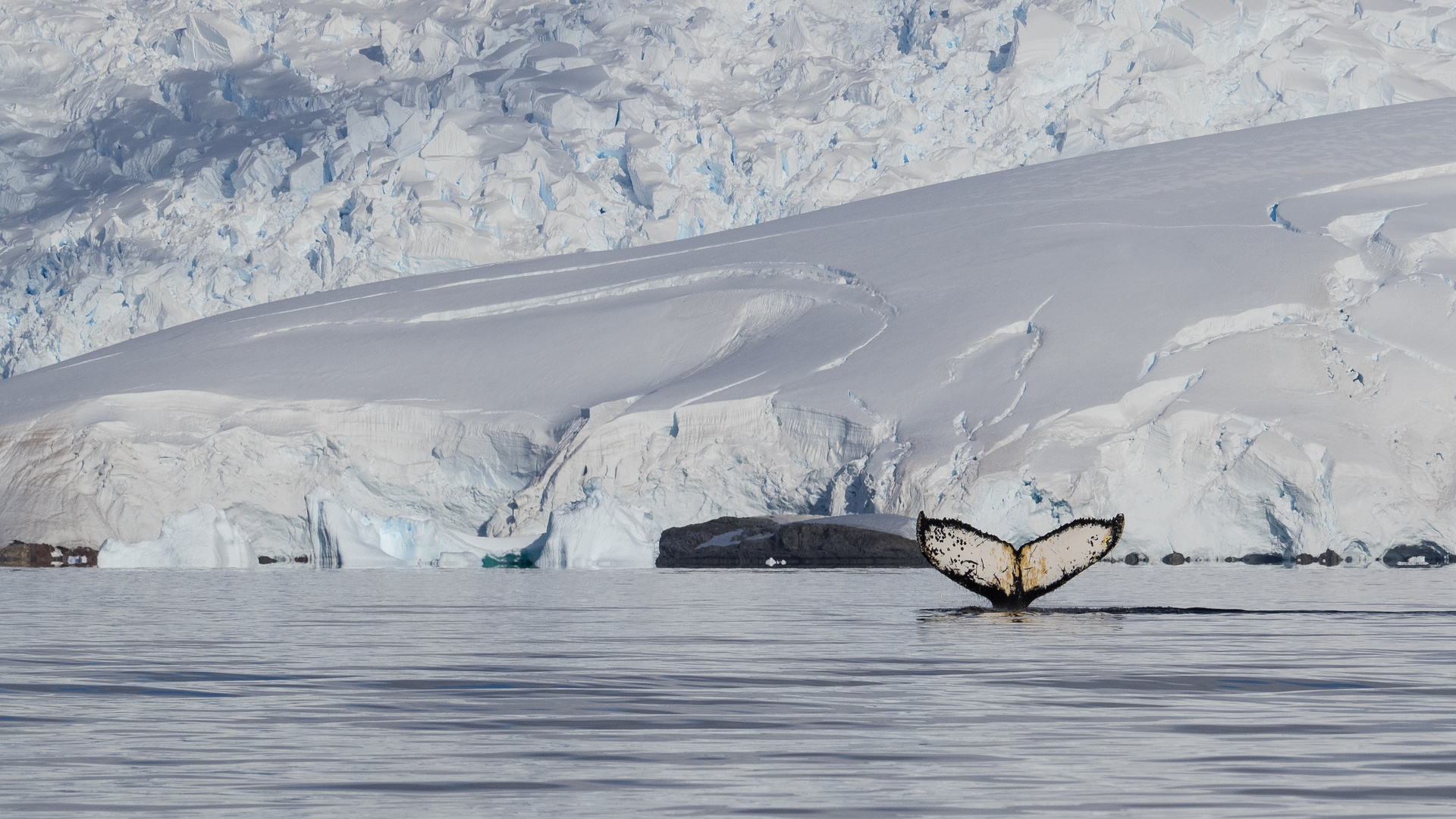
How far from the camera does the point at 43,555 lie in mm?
36969

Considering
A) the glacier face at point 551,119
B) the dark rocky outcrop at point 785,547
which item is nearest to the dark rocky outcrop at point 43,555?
the dark rocky outcrop at point 785,547

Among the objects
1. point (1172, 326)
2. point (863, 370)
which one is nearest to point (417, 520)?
point (863, 370)

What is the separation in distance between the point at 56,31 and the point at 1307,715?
92.4 m

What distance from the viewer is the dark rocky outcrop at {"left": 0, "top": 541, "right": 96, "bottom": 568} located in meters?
36.8

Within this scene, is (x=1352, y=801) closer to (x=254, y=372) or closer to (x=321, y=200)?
(x=254, y=372)

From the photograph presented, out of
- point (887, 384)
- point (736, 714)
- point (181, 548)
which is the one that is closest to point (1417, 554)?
point (887, 384)

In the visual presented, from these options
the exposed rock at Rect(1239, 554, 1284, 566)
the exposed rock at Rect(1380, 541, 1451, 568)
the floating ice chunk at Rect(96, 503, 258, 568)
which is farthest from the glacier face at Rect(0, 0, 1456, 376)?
the exposed rock at Rect(1239, 554, 1284, 566)

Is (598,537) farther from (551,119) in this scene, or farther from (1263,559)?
(551,119)

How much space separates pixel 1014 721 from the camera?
586 cm

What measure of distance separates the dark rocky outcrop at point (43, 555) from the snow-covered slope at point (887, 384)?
2.70ft

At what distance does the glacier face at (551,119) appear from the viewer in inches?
2719

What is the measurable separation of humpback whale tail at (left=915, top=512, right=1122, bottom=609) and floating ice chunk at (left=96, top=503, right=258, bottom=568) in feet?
68.9

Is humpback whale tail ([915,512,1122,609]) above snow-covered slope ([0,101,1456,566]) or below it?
below

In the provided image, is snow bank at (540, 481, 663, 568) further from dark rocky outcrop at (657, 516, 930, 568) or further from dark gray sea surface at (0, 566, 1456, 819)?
dark gray sea surface at (0, 566, 1456, 819)
